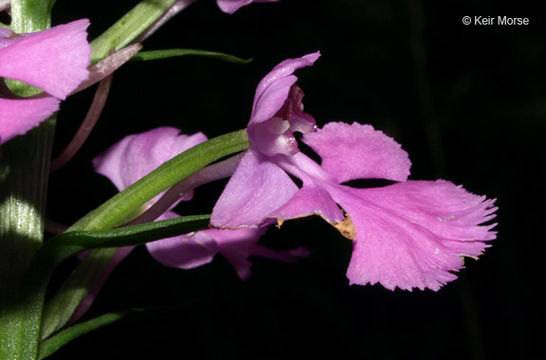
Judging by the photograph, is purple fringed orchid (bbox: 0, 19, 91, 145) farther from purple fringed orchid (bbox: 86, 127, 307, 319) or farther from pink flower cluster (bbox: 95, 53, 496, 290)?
purple fringed orchid (bbox: 86, 127, 307, 319)

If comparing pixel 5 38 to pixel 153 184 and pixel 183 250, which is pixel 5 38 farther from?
pixel 183 250

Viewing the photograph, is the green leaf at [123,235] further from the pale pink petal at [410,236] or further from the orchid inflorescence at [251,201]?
the pale pink petal at [410,236]

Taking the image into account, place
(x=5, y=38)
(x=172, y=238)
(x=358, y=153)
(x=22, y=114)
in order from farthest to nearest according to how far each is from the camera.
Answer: (x=172, y=238)
(x=358, y=153)
(x=5, y=38)
(x=22, y=114)

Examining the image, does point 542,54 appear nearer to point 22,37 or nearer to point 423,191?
point 423,191

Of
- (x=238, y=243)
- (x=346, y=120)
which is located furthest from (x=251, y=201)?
(x=346, y=120)

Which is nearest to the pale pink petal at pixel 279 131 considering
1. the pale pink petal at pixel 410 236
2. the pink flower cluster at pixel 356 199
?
the pink flower cluster at pixel 356 199
